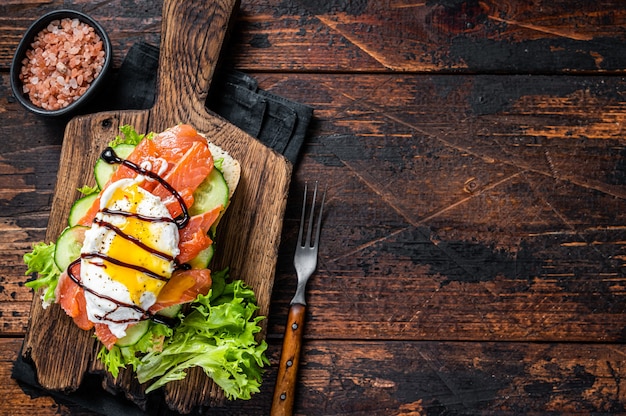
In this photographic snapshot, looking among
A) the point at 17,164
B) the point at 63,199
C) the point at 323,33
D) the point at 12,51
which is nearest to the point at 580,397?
the point at 323,33

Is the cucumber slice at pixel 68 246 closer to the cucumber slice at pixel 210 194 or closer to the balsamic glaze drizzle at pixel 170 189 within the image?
the balsamic glaze drizzle at pixel 170 189

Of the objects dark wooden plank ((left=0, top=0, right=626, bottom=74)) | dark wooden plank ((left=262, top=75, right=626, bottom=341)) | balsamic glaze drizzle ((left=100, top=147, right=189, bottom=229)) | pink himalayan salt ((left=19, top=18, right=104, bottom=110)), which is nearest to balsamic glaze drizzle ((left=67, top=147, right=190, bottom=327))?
balsamic glaze drizzle ((left=100, top=147, right=189, bottom=229))

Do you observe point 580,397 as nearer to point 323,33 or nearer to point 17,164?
point 323,33

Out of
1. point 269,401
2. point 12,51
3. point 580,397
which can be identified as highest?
point 12,51

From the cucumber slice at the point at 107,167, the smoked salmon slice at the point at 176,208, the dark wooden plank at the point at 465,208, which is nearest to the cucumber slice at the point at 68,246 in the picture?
the smoked salmon slice at the point at 176,208

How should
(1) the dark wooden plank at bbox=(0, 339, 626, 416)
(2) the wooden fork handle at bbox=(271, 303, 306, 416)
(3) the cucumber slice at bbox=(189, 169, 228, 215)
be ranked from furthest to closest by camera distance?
(1) the dark wooden plank at bbox=(0, 339, 626, 416)
(2) the wooden fork handle at bbox=(271, 303, 306, 416)
(3) the cucumber slice at bbox=(189, 169, 228, 215)

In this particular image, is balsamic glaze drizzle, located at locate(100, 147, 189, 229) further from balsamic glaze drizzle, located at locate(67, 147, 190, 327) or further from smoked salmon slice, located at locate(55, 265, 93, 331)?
smoked salmon slice, located at locate(55, 265, 93, 331)
